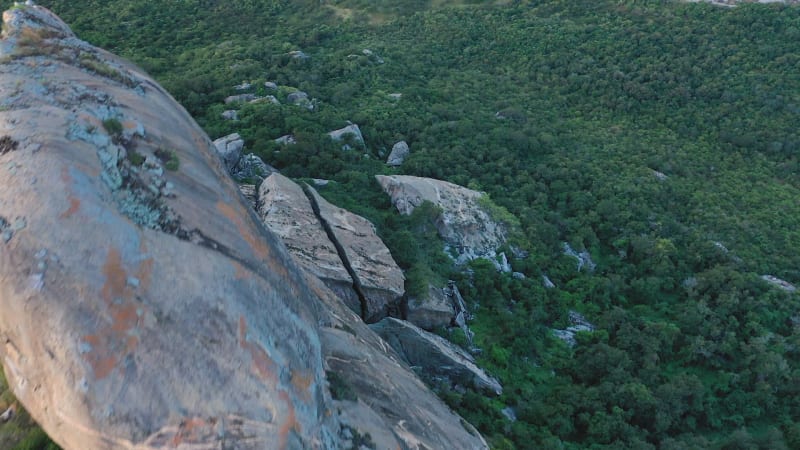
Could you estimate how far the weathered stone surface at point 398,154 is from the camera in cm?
3628

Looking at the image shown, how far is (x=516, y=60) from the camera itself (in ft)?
197

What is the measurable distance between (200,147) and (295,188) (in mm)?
10970

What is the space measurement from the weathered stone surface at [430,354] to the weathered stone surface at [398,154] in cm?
1872

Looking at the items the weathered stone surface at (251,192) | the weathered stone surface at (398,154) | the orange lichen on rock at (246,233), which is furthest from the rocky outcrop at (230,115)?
the orange lichen on rock at (246,233)

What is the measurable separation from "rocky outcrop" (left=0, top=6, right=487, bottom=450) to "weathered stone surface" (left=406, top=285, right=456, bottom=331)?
891 centimetres

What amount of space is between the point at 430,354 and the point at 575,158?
96.4 feet

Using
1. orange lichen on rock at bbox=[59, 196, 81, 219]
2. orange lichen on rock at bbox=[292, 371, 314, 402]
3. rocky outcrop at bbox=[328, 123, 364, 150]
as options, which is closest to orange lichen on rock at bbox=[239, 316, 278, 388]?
orange lichen on rock at bbox=[292, 371, 314, 402]

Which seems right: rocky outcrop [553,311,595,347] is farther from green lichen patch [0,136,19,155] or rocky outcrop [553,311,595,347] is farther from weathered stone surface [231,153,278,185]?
green lichen patch [0,136,19,155]

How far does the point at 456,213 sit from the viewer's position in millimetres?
28562

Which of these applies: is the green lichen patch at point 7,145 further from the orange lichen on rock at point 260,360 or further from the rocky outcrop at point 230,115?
the rocky outcrop at point 230,115

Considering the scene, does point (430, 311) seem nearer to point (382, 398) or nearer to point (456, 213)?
point (382, 398)

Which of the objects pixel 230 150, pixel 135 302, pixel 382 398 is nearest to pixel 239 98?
pixel 230 150

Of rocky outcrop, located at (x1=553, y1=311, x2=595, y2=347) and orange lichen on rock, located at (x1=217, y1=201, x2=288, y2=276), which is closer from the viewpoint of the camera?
orange lichen on rock, located at (x1=217, y1=201, x2=288, y2=276)

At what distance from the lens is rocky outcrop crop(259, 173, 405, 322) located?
18031 millimetres
